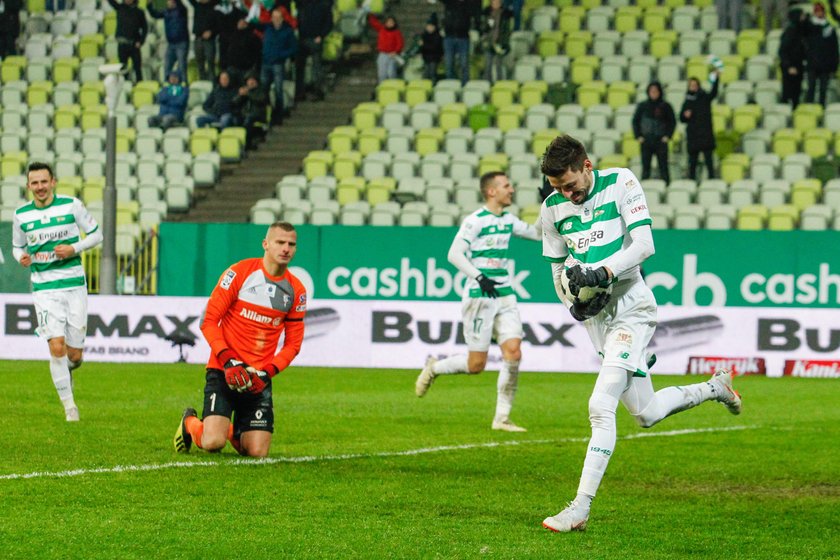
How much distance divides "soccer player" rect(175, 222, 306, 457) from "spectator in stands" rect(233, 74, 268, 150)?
1815 centimetres

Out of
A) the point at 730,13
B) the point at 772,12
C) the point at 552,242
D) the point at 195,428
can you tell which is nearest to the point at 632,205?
the point at 552,242

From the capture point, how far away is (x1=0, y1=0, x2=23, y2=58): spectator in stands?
31.6 m

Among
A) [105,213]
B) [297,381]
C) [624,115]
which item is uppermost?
[624,115]

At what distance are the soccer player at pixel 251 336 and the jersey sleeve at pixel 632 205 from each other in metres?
3.12

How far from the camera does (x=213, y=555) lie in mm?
7027

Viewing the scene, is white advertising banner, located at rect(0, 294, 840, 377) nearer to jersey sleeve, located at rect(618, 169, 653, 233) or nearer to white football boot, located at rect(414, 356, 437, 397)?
white football boot, located at rect(414, 356, 437, 397)

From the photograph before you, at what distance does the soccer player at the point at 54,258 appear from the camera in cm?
1292

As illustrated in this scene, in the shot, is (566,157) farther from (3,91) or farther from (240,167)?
(3,91)

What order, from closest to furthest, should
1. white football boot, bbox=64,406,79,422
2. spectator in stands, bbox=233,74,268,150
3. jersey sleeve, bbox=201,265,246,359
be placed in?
jersey sleeve, bbox=201,265,246,359
white football boot, bbox=64,406,79,422
spectator in stands, bbox=233,74,268,150

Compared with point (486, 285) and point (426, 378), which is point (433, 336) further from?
point (486, 285)

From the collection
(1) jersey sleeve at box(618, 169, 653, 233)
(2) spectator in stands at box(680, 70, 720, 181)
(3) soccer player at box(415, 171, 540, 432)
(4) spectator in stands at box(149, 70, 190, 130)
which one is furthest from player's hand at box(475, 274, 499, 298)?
(4) spectator in stands at box(149, 70, 190, 130)

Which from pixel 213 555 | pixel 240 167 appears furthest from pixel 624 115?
pixel 213 555

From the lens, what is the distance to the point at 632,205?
8203 mm

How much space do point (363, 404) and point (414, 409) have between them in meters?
0.71
